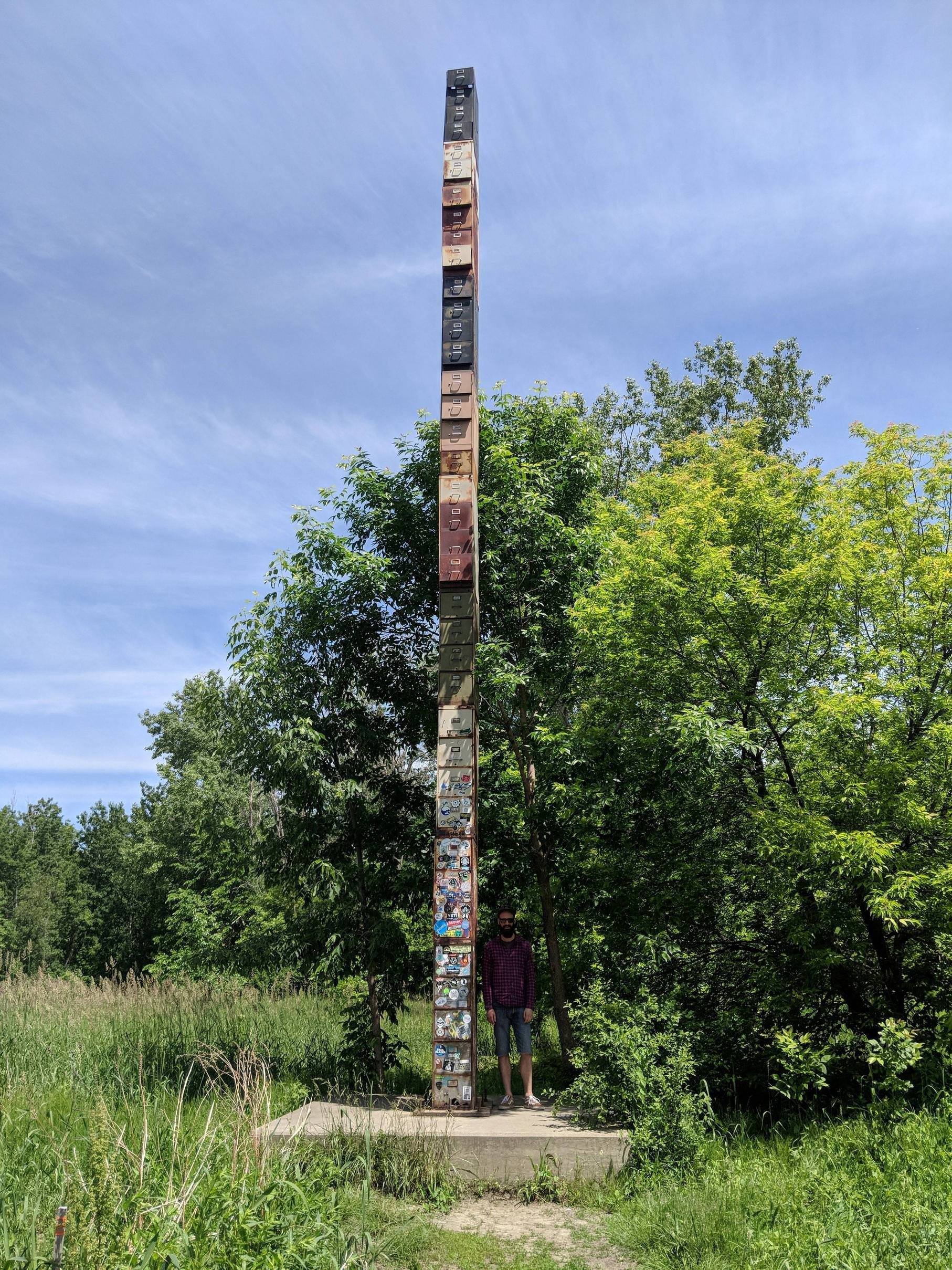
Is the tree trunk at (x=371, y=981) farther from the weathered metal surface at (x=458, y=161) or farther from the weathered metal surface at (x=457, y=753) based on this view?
the weathered metal surface at (x=458, y=161)

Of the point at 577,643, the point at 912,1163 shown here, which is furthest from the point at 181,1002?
the point at 912,1163

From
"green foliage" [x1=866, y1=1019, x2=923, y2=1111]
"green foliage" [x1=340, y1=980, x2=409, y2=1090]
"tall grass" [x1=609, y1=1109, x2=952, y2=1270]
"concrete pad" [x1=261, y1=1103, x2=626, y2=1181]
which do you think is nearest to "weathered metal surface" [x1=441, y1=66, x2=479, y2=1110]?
"concrete pad" [x1=261, y1=1103, x2=626, y2=1181]

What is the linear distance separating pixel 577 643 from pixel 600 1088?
434 centimetres

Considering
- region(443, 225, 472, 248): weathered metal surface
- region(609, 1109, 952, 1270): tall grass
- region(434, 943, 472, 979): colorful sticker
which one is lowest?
region(609, 1109, 952, 1270): tall grass

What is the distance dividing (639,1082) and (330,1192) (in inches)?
93.6

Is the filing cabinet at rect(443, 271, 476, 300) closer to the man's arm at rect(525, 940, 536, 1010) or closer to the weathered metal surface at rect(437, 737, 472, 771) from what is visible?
the weathered metal surface at rect(437, 737, 472, 771)

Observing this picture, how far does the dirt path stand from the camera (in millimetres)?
5078

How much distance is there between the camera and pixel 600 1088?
22.0 ft

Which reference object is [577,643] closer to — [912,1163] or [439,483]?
[439,483]

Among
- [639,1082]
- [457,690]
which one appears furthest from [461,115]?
[639,1082]

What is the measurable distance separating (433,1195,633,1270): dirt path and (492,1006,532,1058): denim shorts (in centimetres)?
164

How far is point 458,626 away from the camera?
7.90 metres

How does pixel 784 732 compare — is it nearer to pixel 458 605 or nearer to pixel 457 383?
pixel 458 605

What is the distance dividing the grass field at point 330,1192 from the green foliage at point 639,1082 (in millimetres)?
228
